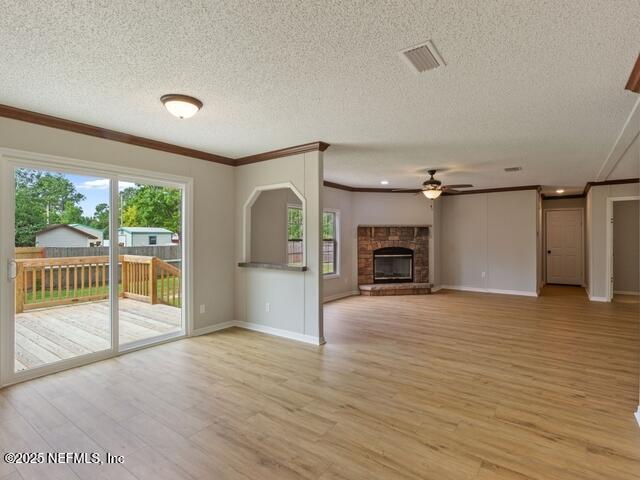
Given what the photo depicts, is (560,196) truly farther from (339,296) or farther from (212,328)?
(212,328)

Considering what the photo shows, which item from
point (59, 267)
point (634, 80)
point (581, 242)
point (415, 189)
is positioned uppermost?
point (415, 189)

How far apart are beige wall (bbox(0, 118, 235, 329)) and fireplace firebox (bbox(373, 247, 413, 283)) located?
4.42 meters

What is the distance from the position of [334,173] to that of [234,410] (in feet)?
15.1

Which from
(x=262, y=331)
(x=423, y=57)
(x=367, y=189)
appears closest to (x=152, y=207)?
(x=262, y=331)

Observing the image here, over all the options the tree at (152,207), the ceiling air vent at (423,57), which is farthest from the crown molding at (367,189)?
the ceiling air vent at (423,57)

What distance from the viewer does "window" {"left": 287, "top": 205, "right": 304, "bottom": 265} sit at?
6.52 meters

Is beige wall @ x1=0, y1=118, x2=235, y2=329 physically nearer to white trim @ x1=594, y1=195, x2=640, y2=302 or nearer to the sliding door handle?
the sliding door handle

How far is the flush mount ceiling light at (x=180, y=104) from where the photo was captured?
2.89m

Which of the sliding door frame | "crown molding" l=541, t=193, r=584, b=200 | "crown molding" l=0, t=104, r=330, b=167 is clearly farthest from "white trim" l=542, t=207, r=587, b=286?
the sliding door frame

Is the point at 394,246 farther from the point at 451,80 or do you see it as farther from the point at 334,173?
the point at 451,80

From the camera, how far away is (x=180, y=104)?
2.91 m

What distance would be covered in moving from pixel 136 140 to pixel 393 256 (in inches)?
250

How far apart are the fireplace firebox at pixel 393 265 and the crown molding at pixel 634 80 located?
622 centimetres

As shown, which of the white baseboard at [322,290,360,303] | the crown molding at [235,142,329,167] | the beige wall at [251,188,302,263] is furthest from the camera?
the white baseboard at [322,290,360,303]
